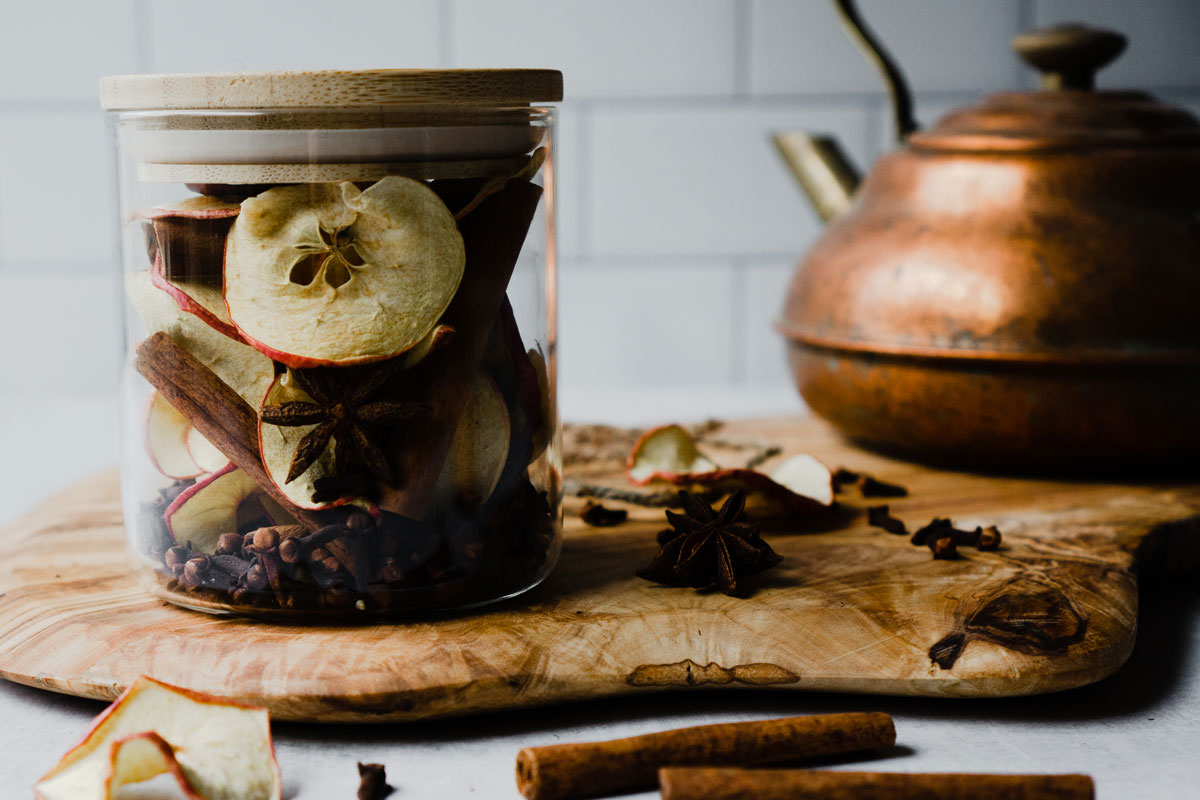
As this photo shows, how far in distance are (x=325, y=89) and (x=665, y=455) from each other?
0.45 m

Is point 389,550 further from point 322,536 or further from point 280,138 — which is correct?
point 280,138

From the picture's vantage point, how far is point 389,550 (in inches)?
24.5

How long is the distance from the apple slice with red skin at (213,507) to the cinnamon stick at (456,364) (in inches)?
2.8

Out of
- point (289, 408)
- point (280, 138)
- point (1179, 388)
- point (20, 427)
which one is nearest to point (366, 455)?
point (289, 408)

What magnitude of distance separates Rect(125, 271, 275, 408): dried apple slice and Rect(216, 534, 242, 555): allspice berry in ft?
0.23

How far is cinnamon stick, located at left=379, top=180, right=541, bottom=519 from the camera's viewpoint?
2.01 ft

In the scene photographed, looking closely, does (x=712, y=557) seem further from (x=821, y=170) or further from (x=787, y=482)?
(x=821, y=170)

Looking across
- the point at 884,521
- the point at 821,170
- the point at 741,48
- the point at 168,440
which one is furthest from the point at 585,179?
the point at 168,440

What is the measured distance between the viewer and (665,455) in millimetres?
933

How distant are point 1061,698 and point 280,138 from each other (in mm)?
490

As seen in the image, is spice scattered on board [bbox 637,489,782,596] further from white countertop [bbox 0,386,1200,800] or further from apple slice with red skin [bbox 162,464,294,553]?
apple slice with red skin [bbox 162,464,294,553]

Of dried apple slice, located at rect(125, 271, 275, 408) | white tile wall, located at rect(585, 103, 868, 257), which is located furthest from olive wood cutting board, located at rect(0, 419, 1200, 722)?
→ white tile wall, located at rect(585, 103, 868, 257)

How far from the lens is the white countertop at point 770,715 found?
54cm

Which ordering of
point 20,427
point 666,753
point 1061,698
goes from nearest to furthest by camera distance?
point 666,753 → point 1061,698 → point 20,427
